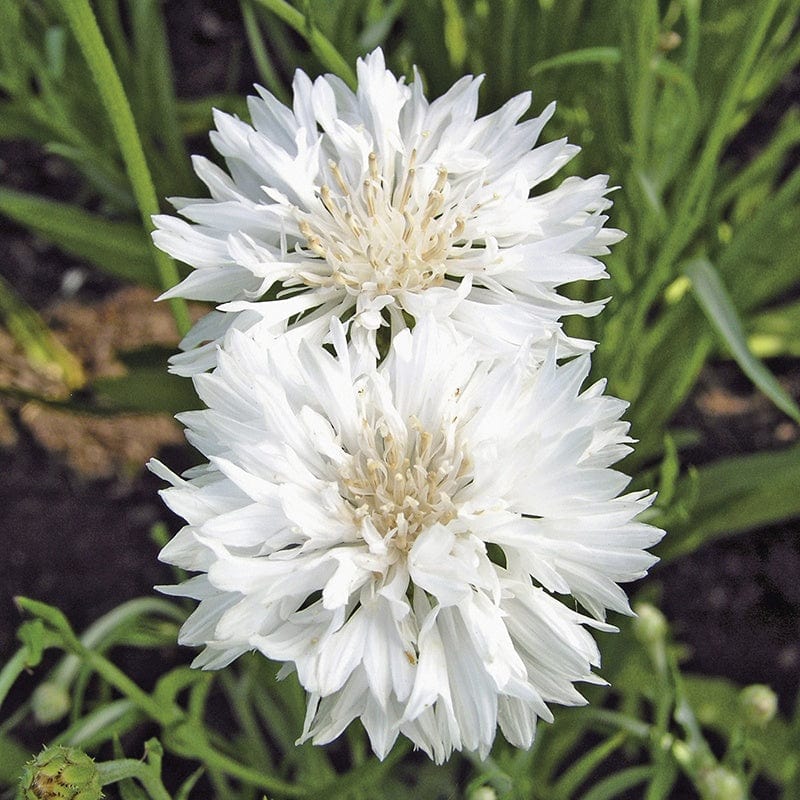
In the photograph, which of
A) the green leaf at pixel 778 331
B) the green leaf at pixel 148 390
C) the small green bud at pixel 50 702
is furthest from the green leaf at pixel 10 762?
the green leaf at pixel 778 331

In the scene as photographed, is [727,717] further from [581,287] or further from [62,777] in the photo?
[62,777]

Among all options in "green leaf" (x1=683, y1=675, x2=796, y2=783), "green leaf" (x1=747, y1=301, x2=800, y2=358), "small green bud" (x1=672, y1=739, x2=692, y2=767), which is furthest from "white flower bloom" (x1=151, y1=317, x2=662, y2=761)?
"green leaf" (x1=747, y1=301, x2=800, y2=358)

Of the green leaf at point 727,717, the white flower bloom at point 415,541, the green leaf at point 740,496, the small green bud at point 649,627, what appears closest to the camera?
Answer: the white flower bloom at point 415,541

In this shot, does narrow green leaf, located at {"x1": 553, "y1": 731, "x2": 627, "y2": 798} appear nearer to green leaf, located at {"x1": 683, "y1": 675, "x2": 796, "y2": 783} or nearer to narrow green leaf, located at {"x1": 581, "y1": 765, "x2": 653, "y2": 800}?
narrow green leaf, located at {"x1": 581, "y1": 765, "x2": 653, "y2": 800}

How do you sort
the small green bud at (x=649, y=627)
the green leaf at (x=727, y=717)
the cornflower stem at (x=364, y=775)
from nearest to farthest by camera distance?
1. the cornflower stem at (x=364, y=775)
2. the small green bud at (x=649, y=627)
3. the green leaf at (x=727, y=717)

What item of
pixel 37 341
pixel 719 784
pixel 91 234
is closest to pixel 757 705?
pixel 719 784

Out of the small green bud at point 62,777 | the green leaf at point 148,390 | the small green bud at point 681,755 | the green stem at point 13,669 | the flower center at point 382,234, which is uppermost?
the flower center at point 382,234

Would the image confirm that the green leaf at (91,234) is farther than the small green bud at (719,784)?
Yes

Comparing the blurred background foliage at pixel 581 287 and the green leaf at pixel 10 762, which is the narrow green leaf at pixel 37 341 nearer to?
the blurred background foliage at pixel 581 287
